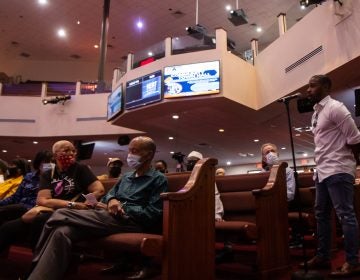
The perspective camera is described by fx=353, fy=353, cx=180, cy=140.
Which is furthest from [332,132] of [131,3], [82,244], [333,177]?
[131,3]

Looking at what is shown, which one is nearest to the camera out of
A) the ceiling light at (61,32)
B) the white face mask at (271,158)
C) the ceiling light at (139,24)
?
→ the white face mask at (271,158)

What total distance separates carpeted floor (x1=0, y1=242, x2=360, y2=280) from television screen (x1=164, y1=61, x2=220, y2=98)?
5.27 meters

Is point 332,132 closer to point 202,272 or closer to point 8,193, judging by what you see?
point 202,272

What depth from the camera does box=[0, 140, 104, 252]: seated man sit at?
274 centimetres

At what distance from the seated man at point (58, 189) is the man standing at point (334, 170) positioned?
1.82 metres

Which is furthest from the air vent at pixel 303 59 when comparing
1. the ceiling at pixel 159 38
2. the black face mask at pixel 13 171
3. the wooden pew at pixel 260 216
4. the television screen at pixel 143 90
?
the black face mask at pixel 13 171

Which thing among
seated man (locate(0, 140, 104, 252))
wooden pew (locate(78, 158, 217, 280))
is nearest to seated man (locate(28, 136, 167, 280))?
wooden pew (locate(78, 158, 217, 280))

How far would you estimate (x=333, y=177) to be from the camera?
272cm

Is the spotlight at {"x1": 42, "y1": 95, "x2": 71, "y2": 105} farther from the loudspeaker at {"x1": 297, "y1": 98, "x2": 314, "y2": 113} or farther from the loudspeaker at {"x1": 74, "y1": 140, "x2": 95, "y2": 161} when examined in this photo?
the loudspeaker at {"x1": 297, "y1": 98, "x2": 314, "y2": 113}

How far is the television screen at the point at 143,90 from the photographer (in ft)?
29.9

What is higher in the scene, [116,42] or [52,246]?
[116,42]

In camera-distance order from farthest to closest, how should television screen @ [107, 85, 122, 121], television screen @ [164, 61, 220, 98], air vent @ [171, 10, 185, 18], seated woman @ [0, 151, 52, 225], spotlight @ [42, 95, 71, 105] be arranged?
air vent @ [171, 10, 185, 18], spotlight @ [42, 95, 71, 105], television screen @ [107, 85, 122, 121], television screen @ [164, 61, 220, 98], seated woman @ [0, 151, 52, 225]

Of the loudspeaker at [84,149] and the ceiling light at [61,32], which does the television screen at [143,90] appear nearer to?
the loudspeaker at [84,149]

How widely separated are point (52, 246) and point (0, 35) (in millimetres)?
15441
